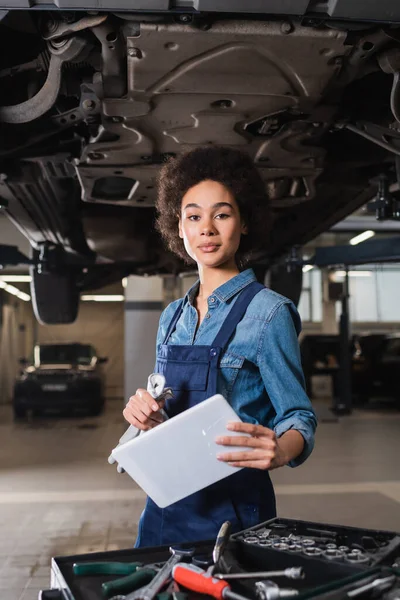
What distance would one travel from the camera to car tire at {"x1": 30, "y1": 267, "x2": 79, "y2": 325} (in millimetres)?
5301

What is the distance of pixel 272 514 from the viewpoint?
1.24 metres

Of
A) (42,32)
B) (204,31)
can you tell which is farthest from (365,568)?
(42,32)

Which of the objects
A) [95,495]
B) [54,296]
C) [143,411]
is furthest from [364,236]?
[143,411]

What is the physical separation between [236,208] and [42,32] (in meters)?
1.20

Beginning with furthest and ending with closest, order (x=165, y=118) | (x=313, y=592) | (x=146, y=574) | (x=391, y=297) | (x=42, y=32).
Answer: (x=391, y=297) → (x=165, y=118) → (x=42, y=32) → (x=146, y=574) → (x=313, y=592)

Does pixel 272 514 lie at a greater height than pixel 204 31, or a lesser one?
lesser

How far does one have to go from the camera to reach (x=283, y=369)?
45.0 inches

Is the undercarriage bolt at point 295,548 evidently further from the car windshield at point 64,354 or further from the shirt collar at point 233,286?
the car windshield at point 64,354

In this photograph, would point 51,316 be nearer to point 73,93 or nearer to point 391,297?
point 73,93

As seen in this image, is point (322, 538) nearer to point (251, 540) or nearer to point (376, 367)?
point (251, 540)

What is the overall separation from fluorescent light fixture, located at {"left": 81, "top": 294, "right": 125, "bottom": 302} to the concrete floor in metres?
7.51

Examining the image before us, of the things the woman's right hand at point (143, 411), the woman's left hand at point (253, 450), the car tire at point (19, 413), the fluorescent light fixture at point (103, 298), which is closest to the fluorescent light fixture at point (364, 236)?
the fluorescent light fixture at point (103, 298)

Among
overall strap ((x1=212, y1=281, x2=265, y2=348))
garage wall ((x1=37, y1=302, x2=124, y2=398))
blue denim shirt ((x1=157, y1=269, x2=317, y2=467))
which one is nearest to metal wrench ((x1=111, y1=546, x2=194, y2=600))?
blue denim shirt ((x1=157, y1=269, x2=317, y2=467))

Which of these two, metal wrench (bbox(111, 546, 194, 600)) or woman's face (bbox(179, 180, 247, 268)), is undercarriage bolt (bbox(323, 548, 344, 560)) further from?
woman's face (bbox(179, 180, 247, 268))
